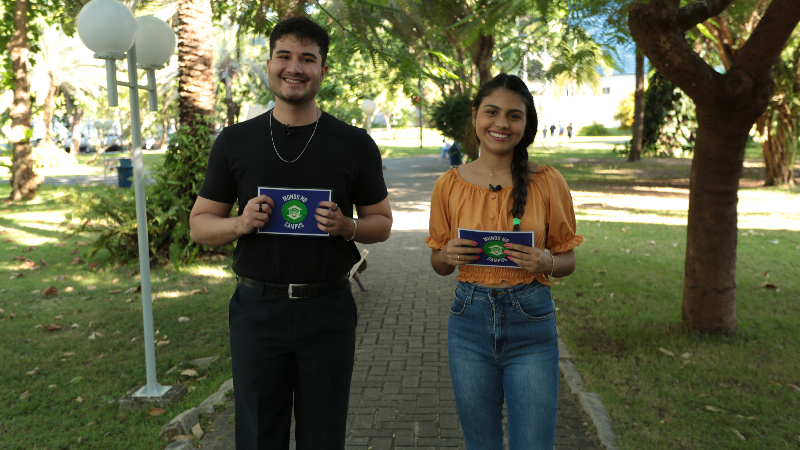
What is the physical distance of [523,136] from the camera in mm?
2738

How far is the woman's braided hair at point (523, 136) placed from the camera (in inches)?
99.1

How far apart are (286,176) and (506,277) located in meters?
0.98

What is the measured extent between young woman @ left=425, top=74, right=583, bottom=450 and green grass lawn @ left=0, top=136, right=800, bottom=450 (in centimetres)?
183

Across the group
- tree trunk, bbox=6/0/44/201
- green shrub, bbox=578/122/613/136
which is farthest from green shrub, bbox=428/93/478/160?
green shrub, bbox=578/122/613/136

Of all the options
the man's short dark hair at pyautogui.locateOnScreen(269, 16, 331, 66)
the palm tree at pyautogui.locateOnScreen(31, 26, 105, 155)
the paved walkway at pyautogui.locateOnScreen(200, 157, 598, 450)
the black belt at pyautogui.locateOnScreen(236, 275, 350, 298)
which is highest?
the palm tree at pyautogui.locateOnScreen(31, 26, 105, 155)

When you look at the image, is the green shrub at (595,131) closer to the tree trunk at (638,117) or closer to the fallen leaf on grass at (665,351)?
the tree trunk at (638,117)

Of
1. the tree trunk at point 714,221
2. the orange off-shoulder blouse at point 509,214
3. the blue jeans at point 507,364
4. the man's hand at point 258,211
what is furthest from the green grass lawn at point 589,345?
the man's hand at point 258,211

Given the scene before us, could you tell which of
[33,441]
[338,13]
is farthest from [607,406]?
[33,441]

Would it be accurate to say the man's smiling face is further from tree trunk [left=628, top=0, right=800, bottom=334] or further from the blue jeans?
tree trunk [left=628, top=0, right=800, bottom=334]

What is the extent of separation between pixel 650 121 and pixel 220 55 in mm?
31440

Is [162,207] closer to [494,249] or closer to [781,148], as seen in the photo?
[494,249]

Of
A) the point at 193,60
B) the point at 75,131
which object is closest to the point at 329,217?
the point at 193,60

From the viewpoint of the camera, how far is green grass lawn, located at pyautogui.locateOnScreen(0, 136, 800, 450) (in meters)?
4.34

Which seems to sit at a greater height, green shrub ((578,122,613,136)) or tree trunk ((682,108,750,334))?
green shrub ((578,122,613,136))
